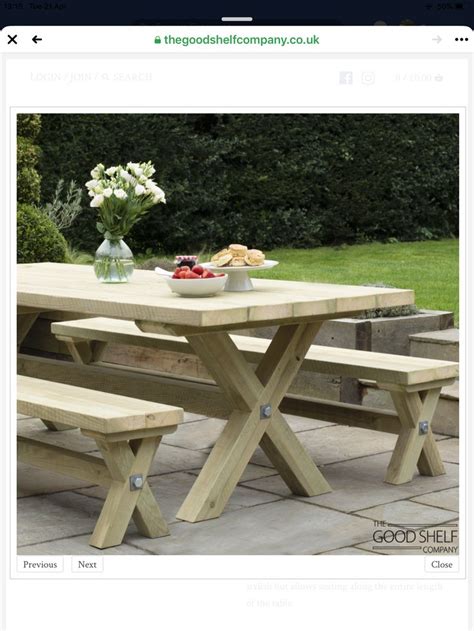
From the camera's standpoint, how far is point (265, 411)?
444cm

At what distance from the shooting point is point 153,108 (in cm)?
292

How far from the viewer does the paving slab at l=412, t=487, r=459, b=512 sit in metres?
4.34

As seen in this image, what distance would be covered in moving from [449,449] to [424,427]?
0.57 metres

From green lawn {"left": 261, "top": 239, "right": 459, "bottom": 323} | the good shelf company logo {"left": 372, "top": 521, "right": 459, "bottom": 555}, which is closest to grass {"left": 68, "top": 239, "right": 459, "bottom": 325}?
green lawn {"left": 261, "top": 239, "right": 459, "bottom": 323}

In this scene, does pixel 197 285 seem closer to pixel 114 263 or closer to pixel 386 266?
pixel 114 263

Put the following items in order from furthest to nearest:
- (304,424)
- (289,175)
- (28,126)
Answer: (289,175), (28,126), (304,424)

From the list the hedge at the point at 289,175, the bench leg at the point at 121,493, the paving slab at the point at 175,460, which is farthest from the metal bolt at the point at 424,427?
the hedge at the point at 289,175

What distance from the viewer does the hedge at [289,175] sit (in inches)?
421

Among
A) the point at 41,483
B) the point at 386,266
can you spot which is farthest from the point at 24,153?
the point at 41,483

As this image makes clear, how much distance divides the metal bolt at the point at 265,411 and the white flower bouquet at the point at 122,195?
1076 mm

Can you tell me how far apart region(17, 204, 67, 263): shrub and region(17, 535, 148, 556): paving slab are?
384 cm
